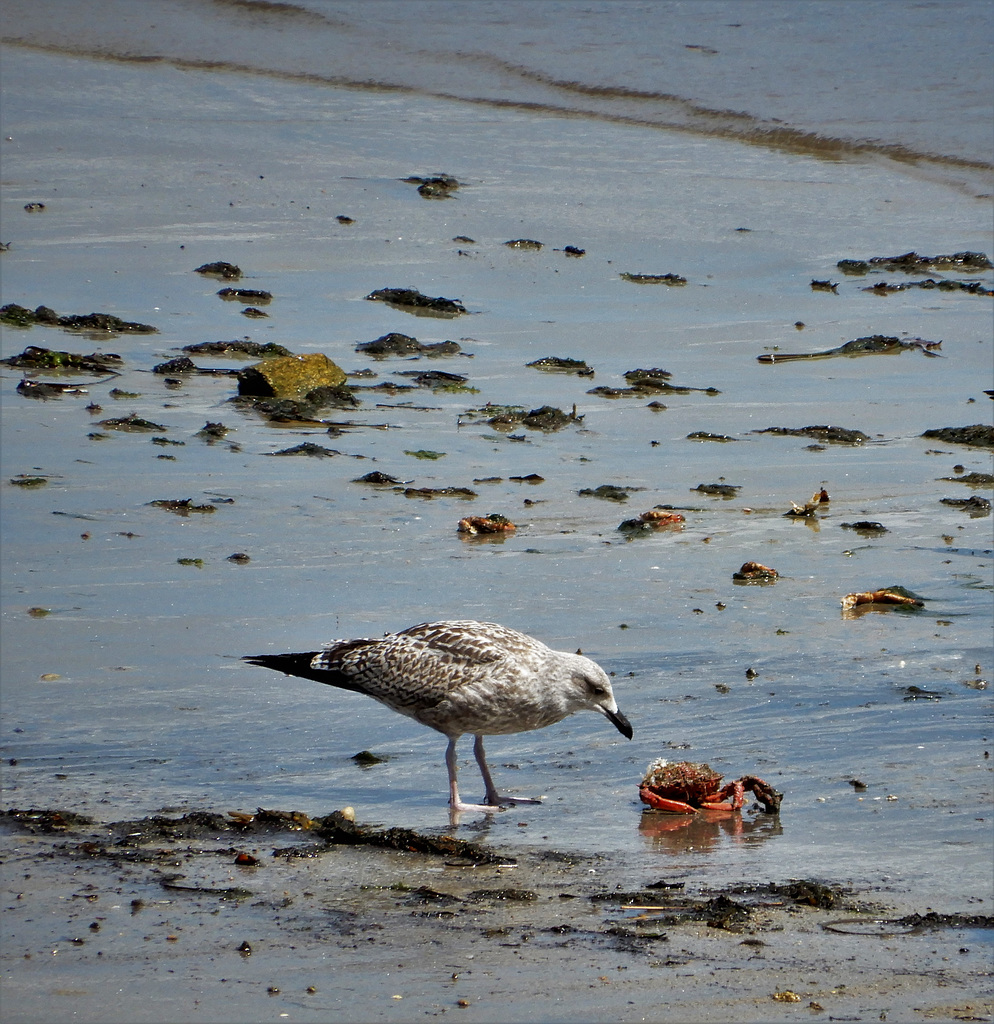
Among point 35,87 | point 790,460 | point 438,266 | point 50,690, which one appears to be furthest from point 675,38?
point 50,690

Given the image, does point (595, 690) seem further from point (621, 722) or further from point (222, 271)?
point (222, 271)

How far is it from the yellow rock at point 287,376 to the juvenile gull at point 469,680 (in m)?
5.29

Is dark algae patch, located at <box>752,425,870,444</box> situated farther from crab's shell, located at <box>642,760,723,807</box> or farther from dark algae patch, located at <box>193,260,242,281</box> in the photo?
crab's shell, located at <box>642,760,723,807</box>

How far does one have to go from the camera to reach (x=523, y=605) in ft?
27.2

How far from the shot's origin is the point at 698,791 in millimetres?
5930

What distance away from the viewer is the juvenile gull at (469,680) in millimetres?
6320

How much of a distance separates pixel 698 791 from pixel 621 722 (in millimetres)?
464

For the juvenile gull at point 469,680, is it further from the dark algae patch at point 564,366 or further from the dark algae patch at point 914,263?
the dark algae patch at point 914,263

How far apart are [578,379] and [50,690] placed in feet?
21.7

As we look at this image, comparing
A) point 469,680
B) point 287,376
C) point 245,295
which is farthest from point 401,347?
point 469,680

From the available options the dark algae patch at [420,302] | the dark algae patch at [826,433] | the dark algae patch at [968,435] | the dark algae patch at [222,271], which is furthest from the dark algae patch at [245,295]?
the dark algae patch at [968,435]

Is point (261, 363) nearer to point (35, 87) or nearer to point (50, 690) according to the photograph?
point (50, 690)

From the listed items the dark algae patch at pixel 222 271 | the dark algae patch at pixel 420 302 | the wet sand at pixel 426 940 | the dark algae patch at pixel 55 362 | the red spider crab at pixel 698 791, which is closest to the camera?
the wet sand at pixel 426 940

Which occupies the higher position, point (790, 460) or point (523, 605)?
point (790, 460)
